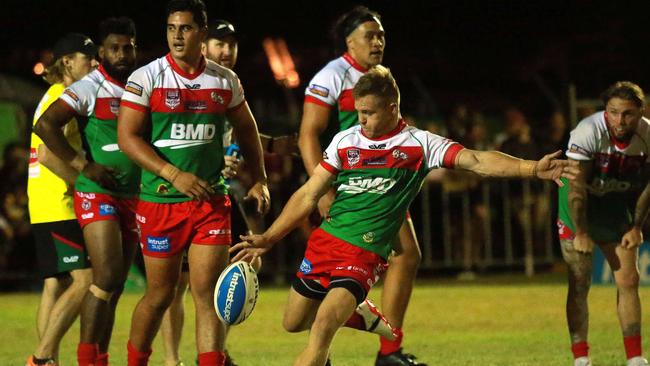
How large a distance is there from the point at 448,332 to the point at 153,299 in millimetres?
4637

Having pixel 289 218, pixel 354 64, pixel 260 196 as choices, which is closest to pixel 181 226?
pixel 260 196

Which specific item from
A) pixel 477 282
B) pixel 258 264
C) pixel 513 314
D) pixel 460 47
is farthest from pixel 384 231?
pixel 460 47

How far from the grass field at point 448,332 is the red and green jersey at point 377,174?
2.26 metres

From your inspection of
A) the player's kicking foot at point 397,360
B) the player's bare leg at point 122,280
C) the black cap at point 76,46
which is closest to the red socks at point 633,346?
the player's kicking foot at point 397,360

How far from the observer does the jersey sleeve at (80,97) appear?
8.91 metres

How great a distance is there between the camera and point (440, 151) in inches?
312

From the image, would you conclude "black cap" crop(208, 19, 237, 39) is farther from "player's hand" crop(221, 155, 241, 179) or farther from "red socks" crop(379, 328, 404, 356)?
"red socks" crop(379, 328, 404, 356)

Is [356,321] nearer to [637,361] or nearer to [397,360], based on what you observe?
[397,360]

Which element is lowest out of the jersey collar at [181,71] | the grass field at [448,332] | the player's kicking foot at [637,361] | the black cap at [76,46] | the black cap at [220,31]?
the grass field at [448,332]

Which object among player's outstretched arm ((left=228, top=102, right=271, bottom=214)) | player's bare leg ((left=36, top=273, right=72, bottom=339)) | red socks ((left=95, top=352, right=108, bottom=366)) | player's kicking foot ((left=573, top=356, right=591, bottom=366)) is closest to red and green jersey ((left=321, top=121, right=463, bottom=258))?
player's outstretched arm ((left=228, top=102, right=271, bottom=214))

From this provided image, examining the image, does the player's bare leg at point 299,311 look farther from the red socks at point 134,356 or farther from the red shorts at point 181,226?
the red socks at point 134,356

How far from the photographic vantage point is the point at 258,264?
9.57 meters

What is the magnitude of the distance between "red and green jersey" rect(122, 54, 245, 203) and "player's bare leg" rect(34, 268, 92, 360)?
1463mm

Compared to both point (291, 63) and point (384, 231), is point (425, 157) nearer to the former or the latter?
point (384, 231)
